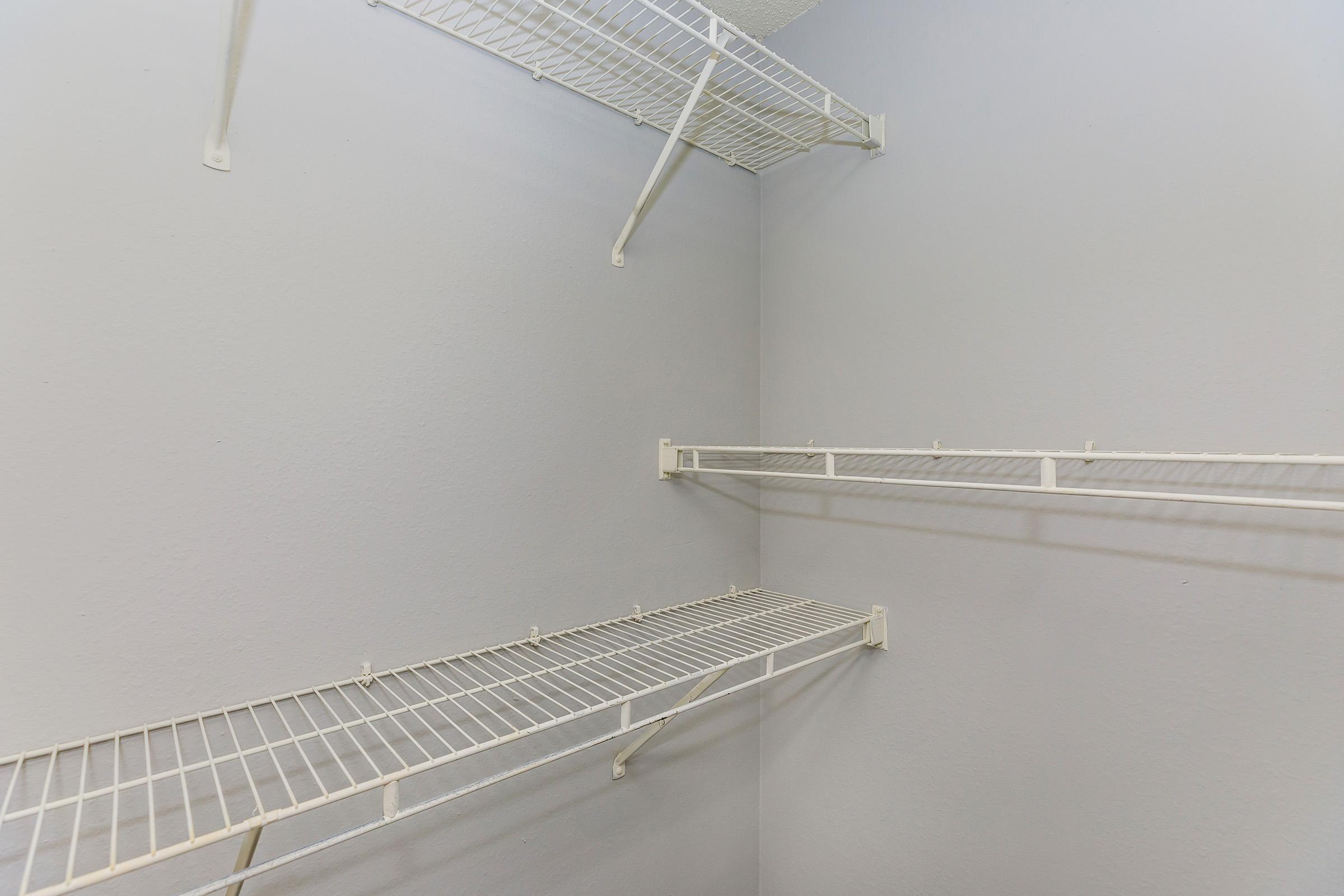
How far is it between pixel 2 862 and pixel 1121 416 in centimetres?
158

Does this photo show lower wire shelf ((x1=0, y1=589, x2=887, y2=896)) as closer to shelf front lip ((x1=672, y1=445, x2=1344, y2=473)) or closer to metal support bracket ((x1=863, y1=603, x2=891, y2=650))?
metal support bracket ((x1=863, y1=603, x2=891, y2=650))

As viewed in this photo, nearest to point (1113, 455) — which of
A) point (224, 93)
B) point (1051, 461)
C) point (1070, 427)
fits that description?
point (1051, 461)

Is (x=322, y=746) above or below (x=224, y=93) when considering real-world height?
below

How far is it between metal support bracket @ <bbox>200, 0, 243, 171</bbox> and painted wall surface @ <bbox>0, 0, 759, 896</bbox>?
2cm

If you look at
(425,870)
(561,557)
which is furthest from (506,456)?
(425,870)

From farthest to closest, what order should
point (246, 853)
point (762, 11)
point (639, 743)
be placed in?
point (762, 11)
point (639, 743)
point (246, 853)

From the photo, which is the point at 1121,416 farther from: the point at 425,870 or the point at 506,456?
the point at 425,870

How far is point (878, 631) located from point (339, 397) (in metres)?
1.10

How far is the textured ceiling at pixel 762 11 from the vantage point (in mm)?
1417

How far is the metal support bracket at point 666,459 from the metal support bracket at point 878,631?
524 millimetres

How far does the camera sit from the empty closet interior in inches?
29.8

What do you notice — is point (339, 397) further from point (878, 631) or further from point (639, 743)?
point (878, 631)

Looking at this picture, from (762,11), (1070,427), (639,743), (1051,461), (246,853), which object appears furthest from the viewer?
(762,11)

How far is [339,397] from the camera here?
923 millimetres
